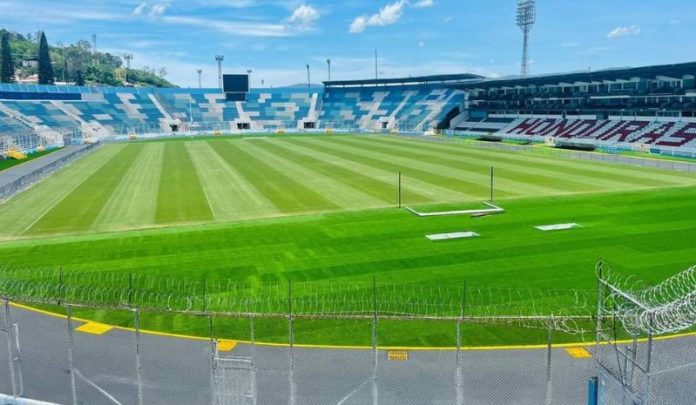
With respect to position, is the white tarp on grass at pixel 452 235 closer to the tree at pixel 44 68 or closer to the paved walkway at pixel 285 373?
the paved walkway at pixel 285 373

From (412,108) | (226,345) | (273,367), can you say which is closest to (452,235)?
(226,345)

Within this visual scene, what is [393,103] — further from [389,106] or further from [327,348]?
[327,348]

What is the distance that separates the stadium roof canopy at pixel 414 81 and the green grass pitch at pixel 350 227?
241 feet

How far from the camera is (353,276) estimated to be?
23250 millimetres

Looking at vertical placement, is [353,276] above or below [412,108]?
below

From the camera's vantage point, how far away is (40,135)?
288 ft

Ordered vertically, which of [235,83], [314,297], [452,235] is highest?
[235,83]

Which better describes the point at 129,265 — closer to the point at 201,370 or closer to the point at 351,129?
the point at 201,370

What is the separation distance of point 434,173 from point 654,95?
159ft

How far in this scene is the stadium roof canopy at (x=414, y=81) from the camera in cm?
12825

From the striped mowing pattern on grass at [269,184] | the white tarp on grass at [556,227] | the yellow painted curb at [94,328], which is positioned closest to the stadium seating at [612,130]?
the striped mowing pattern on grass at [269,184]

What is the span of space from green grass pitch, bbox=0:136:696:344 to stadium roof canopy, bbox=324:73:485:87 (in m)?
73.4

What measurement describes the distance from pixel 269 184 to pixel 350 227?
18272 mm

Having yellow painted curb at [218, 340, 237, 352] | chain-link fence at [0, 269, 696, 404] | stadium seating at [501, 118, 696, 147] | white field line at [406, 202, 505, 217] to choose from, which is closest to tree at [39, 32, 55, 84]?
stadium seating at [501, 118, 696, 147]
